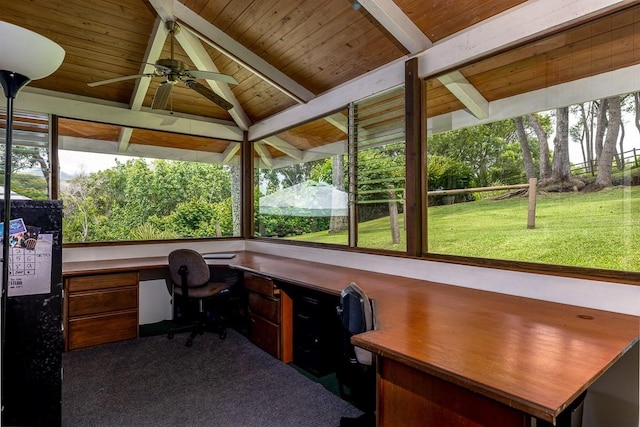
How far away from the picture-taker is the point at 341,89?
3.55 m

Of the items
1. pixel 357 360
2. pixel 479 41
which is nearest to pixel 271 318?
pixel 357 360

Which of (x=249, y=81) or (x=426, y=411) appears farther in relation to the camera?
(x=249, y=81)

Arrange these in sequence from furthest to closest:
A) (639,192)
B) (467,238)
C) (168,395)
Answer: (467,238) → (168,395) → (639,192)

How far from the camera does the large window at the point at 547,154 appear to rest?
2156mm

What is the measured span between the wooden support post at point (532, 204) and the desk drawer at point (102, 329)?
3681mm

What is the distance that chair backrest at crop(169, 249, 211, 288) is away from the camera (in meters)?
3.38

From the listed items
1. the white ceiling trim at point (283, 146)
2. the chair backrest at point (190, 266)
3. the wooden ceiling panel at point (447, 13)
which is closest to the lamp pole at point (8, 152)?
the chair backrest at point (190, 266)

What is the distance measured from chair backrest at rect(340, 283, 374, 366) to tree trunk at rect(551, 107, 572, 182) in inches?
71.5

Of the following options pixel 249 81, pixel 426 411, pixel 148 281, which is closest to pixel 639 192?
pixel 426 411

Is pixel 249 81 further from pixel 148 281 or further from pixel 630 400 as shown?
pixel 630 400

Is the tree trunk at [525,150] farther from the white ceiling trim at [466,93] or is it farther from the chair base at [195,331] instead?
the chair base at [195,331]

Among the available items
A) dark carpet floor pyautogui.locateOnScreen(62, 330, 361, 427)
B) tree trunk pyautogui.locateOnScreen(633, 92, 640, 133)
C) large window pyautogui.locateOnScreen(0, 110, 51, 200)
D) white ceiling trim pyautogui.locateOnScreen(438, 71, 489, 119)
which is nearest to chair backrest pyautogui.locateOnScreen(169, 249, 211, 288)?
dark carpet floor pyautogui.locateOnScreen(62, 330, 361, 427)

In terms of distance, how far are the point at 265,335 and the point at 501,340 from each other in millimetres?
2233

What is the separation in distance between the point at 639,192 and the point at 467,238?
1.08 meters
